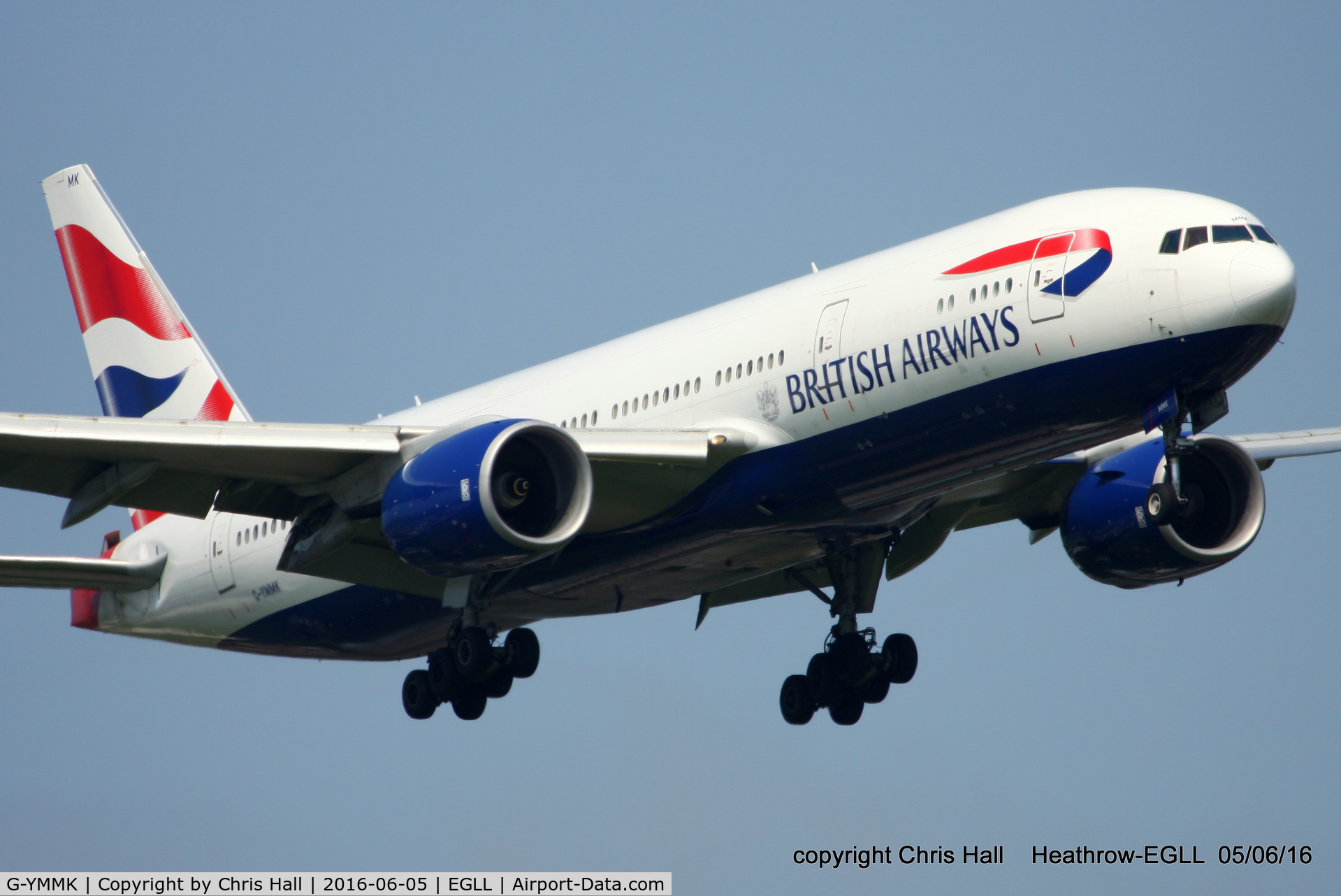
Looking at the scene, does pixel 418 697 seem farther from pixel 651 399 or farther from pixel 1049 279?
pixel 1049 279

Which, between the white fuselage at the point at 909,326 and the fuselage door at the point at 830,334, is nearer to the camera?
the white fuselage at the point at 909,326

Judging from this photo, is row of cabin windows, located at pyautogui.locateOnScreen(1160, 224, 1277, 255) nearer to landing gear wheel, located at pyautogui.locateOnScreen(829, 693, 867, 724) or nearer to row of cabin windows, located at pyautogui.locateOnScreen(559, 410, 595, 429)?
row of cabin windows, located at pyautogui.locateOnScreen(559, 410, 595, 429)

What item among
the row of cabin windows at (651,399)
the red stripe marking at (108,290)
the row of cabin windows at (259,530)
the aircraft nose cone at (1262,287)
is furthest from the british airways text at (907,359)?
the red stripe marking at (108,290)

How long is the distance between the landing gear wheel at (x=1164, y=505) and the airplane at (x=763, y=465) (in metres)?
0.03

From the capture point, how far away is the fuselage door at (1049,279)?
21.0 m

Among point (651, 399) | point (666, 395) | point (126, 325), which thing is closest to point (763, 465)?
point (666, 395)

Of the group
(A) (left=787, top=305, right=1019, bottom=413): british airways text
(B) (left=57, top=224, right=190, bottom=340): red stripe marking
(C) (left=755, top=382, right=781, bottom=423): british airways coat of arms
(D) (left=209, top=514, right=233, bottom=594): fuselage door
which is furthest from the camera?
(B) (left=57, top=224, right=190, bottom=340): red stripe marking

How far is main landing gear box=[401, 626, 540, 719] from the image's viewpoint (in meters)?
27.1

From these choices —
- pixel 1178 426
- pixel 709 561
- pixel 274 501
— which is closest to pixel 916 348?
pixel 1178 426

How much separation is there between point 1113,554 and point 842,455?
21.3 feet

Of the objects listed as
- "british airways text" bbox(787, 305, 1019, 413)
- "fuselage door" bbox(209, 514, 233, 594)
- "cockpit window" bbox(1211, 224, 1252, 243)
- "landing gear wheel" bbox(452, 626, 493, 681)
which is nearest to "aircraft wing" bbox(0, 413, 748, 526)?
"british airways text" bbox(787, 305, 1019, 413)

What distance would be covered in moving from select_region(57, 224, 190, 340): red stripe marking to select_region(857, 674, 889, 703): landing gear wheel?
50.6 ft

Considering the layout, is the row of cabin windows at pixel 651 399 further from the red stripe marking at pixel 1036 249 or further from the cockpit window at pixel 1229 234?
the cockpit window at pixel 1229 234

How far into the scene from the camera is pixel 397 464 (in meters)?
23.6
